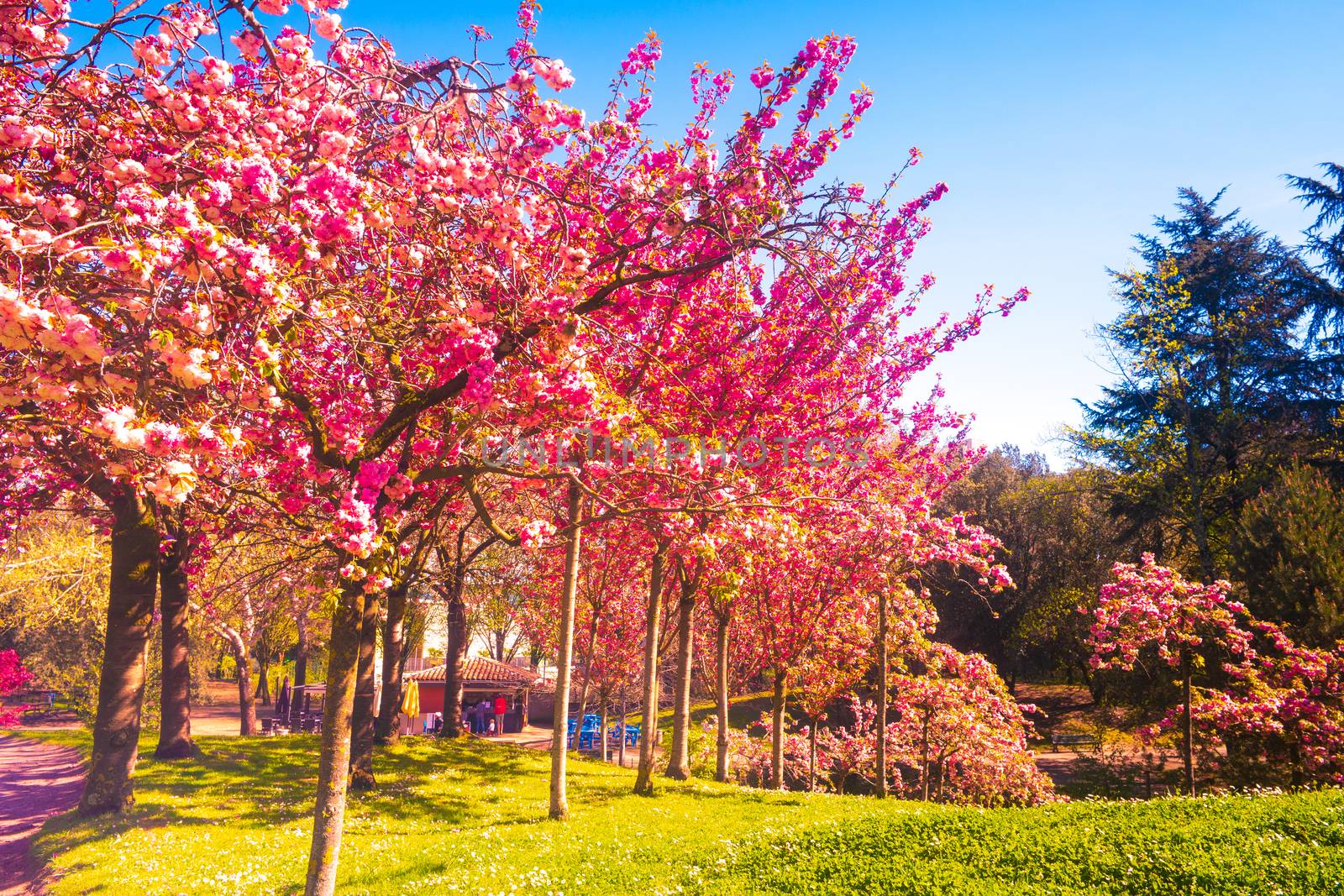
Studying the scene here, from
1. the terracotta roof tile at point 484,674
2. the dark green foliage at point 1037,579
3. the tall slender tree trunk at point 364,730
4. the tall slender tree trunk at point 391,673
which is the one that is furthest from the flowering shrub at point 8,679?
the dark green foliage at point 1037,579

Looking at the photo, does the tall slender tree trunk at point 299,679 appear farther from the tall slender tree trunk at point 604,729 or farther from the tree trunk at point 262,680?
the tall slender tree trunk at point 604,729

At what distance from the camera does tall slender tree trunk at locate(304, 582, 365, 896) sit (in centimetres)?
661

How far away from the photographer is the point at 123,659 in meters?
12.1

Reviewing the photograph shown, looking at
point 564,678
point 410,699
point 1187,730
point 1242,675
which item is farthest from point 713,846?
point 410,699

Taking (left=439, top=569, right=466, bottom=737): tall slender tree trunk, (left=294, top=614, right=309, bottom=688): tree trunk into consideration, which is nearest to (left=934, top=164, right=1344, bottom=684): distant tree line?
(left=439, top=569, right=466, bottom=737): tall slender tree trunk

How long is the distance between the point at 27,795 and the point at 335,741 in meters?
13.9

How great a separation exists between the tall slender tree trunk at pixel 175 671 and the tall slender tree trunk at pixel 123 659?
393 centimetres

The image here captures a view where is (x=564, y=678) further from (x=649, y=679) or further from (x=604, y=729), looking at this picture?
(x=604, y=729)

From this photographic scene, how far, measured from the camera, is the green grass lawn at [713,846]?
265 inches

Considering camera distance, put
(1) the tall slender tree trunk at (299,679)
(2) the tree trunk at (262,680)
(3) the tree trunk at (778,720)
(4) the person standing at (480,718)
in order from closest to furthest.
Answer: (3) the tree trunk at (778,720) → (1) the tall slender tree trunk at (299,679) → (4) the person standing at (480,718) → (2) the tree trunk at (262,680)

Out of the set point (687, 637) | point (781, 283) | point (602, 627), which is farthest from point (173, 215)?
point (602, 627)

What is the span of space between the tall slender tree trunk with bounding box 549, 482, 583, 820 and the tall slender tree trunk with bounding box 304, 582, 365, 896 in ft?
12.8

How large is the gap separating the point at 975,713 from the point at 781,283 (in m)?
11.4

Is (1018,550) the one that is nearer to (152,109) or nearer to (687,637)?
(687,637)
